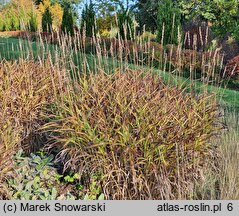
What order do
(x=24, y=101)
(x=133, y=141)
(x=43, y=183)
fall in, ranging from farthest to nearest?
(x=24, y=101) < (x=43, y=183) < (x=133, y=141)

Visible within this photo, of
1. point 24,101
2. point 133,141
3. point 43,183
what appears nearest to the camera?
point 133,141

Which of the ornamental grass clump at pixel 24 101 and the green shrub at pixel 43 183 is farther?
the ornamental grass clump at pixel 24 101

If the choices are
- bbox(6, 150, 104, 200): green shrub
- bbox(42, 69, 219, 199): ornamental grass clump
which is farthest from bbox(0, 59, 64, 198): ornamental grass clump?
bbox(42, 69, 219, 199): ornamental grass clump

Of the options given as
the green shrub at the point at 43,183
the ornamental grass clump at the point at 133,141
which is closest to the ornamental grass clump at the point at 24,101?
the green shrub at the point at 43,183

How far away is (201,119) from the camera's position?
3.80m

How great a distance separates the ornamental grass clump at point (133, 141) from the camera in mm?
3387

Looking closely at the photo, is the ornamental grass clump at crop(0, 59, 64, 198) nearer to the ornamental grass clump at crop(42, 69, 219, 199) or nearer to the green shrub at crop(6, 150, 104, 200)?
the green shrub at crop(6, 150, 104, 200)

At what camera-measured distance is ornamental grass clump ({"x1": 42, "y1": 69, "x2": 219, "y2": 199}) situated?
3.39m

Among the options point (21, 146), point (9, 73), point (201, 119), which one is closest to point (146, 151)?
point (201, 119)

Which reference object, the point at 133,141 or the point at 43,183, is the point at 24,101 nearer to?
→ the point at 43,183

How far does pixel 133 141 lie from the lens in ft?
11.1

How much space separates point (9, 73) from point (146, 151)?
2358 mm

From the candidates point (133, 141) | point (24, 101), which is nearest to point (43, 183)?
point (133, 141)

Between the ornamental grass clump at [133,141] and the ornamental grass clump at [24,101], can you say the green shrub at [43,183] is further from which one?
the ornamental grass clump at [24,101]
